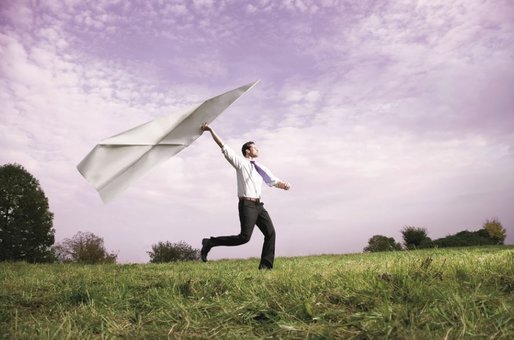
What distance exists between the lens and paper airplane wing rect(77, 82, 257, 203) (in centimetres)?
611

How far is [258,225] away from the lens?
7.98m

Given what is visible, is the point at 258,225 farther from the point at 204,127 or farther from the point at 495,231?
the point at 495,231

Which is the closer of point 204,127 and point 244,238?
point 204,127

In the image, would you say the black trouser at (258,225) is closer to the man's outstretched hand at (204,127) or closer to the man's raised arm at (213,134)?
the man's raised arm at (213,134)

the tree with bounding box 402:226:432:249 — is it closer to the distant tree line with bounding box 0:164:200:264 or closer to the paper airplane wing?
the distant tree line with bounding box 0:164:200:264

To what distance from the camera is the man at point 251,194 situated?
7.54 metres

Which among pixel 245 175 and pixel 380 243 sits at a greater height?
pixel 245 175

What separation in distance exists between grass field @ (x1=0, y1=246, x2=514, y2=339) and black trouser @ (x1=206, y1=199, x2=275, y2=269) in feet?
10.4

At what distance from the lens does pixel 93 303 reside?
12.1 ft

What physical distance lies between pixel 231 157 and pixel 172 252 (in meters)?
11.0

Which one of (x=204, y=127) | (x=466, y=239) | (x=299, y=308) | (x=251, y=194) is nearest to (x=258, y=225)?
(x=251, y=194)

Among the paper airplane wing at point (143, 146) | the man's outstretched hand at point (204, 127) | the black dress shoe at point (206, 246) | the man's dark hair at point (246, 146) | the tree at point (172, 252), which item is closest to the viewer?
the paper airplane wing at point (143, 146)

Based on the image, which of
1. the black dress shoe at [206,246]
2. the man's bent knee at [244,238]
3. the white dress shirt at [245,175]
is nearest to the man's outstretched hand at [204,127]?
the white dress shirt at [245,175]

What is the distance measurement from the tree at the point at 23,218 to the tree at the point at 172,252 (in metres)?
5.80
